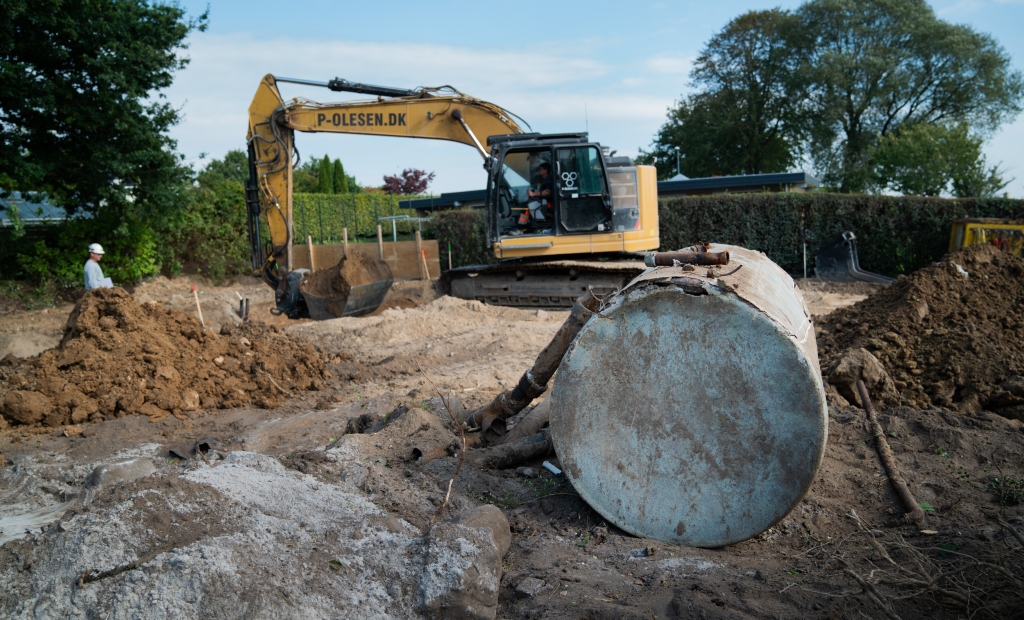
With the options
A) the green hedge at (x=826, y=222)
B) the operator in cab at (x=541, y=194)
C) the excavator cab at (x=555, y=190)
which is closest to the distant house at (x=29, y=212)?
the excavator cab at (x=555, y=190)

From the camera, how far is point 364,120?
12.6 m

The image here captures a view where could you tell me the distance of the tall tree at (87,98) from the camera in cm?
1333

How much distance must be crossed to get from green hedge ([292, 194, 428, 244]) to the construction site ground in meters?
19.9

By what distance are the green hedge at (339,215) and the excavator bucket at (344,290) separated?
12.0m

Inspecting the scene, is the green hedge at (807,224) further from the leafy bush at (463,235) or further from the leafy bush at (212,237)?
the leafy bush at (212,237)

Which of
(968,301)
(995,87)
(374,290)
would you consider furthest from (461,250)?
(995,87)

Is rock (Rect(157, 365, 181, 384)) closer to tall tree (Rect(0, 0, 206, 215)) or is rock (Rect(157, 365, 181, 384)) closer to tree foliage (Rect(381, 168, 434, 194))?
tall tree (Rect(0, 0, 206, 215))

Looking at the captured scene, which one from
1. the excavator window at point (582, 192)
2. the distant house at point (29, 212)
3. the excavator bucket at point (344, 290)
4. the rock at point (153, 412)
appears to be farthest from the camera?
the distant house at point (29, 212)

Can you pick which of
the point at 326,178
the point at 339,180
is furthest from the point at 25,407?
the point at 339,180

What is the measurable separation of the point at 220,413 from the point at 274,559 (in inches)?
171

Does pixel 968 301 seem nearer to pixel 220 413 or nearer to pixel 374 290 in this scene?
pixel 220 413

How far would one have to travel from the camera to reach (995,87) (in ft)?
113

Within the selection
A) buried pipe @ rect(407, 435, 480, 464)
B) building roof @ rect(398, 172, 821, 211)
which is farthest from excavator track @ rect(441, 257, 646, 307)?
building roof @ rect(398, 172, 821, 211)

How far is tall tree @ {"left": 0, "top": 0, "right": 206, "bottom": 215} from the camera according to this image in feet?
43.7
